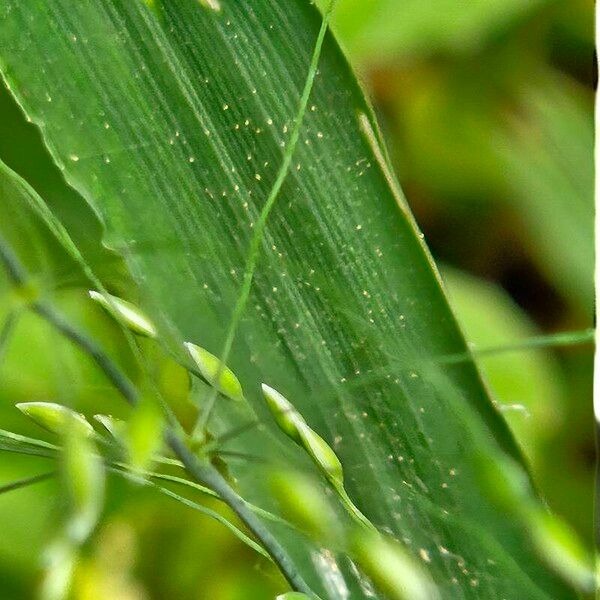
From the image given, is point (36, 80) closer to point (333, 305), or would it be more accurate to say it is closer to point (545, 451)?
point (333, 305)

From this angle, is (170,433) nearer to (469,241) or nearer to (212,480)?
(212,480)

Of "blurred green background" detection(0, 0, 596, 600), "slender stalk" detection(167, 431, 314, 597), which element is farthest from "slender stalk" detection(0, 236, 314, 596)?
"blurred green background" detection(0, 0, 596, 600)

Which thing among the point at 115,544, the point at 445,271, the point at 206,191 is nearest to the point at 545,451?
the point at 445,271

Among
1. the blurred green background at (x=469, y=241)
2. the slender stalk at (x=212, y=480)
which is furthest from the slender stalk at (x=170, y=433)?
the blurred green background at (x=469, y=241)

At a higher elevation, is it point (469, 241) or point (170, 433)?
point (469, 241)

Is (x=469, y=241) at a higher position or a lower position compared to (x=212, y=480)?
higher

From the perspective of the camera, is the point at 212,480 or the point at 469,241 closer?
the point at 212,480

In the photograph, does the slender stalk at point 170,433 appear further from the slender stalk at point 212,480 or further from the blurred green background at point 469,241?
the blurred green background at point 469,241

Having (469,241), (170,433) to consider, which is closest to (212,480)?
(170,433)

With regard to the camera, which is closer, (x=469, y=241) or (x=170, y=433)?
(x=170, y=433)
